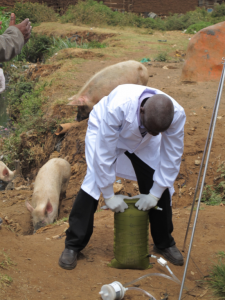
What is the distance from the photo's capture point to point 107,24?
19.8 m

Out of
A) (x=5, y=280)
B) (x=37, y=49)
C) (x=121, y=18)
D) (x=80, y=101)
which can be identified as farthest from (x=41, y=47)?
(x=5, y=280)

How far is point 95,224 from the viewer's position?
4117 millimetres

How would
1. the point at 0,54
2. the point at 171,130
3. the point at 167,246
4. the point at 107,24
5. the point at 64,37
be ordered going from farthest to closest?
the point at 107,24, the point at 64,37, the point at 167,246, the point at 171,130, the point at 0,54

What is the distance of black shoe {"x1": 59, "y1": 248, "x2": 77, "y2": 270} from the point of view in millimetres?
3023

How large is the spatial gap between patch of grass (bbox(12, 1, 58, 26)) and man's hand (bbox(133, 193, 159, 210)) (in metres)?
18.3

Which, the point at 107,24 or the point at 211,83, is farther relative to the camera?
the point at 107,24

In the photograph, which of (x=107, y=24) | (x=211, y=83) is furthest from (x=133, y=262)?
(x=107, y=24)

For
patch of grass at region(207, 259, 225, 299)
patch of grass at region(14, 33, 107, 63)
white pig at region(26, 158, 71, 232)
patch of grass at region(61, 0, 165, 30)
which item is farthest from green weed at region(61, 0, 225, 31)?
patch of grass at region(207, 259, 225, 299)

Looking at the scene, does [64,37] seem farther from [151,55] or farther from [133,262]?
[133,262]

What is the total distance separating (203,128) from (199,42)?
3242 mm

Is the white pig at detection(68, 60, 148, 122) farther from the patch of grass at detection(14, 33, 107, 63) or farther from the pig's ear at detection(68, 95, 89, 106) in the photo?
the patch of grass at detection(14, 33, 107, 63)

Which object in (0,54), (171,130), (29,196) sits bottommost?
(29,196)

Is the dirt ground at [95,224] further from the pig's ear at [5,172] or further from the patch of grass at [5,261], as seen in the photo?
the pig's ear at [5,172]

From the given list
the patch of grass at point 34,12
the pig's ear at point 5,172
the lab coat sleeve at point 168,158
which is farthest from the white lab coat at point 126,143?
the patch of grass at point 34,12
